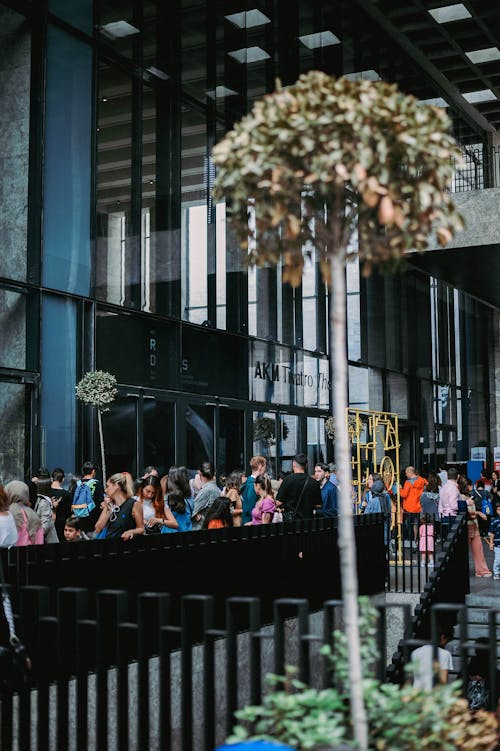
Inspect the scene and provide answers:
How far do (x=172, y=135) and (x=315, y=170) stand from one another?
16338mm

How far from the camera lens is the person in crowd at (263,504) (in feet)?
41.6

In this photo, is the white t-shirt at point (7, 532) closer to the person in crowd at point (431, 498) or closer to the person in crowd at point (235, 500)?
the person in crowd at point (235, 500)

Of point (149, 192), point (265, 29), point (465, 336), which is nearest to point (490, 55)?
point (265, 29)

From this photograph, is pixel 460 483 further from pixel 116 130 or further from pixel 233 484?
pixel 116 130

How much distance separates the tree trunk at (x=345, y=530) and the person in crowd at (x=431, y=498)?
13.4 metres

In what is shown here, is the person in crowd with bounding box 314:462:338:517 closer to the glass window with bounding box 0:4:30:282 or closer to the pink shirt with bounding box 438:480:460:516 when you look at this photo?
the pink shirt with bounding box 438:480:460:516

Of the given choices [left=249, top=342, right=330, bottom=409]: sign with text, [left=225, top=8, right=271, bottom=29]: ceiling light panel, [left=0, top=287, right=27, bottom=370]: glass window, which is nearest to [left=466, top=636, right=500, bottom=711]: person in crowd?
[left=0, top=287, right=27, bottom=370]: glass window

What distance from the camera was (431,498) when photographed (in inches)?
701

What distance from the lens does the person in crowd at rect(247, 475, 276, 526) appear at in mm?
12672

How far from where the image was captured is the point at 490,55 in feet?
93.7

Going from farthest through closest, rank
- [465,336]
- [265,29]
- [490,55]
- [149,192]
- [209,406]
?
[465,336] < [490,55] < [265,29] < [209,406] < [149,192]

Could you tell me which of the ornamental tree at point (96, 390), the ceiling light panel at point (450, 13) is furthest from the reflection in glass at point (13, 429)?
the ceiling light panel at point (450, 13)

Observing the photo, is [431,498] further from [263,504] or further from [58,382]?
[58,382]

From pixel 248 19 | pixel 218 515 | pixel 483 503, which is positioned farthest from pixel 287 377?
pixel 218 515
